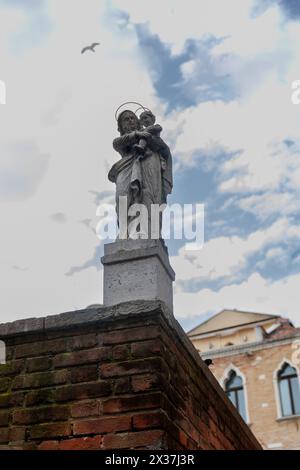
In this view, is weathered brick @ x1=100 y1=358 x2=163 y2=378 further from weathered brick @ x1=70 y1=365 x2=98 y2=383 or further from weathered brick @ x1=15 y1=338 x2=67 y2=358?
weathered brick @ x1=15 y1=338 x2=67 y2=358

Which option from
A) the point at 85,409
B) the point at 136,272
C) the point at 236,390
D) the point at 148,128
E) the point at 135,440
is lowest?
the point at 135,440

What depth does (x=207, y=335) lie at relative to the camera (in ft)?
80.8

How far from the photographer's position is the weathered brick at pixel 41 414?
441 cm

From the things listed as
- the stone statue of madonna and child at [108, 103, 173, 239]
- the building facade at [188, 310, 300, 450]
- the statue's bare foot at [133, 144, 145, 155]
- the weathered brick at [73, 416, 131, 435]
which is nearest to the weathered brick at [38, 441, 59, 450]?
the weathered brick at [73, 416, 131, 435]

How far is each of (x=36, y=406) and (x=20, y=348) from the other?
504mm

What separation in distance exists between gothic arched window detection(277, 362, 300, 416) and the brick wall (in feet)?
59.7

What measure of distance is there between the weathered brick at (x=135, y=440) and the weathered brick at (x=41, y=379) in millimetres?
587

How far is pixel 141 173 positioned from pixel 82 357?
190cm

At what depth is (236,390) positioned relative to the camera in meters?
23.4

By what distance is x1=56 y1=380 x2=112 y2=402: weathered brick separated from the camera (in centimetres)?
438

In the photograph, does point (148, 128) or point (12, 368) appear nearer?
point (12, 368)

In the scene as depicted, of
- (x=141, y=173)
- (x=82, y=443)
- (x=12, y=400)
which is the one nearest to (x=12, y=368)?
(x=12, y=400)

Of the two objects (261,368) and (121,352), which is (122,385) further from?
(261,368)

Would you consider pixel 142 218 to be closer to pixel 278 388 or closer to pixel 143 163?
pixel 143 163
